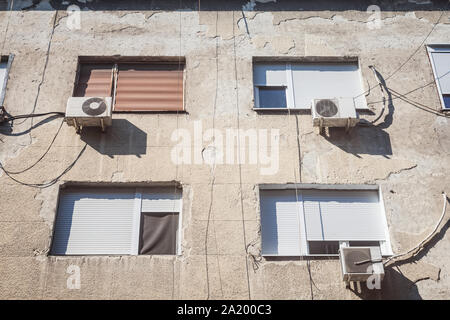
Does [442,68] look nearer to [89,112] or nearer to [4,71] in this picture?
[89,112]

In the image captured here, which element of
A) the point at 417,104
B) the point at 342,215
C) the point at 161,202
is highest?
the point at 417,104

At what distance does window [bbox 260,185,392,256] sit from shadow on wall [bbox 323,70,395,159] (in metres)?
0.68

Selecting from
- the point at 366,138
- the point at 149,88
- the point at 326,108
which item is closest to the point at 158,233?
the point at 149,88

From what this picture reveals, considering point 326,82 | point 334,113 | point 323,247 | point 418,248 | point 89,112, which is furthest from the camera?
point 326,82

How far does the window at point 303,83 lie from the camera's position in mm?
7984

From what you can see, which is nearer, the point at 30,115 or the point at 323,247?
the point at 323,247

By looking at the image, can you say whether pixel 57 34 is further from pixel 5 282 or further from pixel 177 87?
pixel 5 282

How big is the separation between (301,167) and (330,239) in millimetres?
1234

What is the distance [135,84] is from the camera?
26.6ft

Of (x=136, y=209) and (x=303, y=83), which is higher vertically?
(x=303, y=83)

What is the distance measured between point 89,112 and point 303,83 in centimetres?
387

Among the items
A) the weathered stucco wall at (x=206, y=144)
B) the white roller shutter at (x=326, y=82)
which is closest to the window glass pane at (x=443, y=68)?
the weathered stucco wall at (x=206, y=144)
